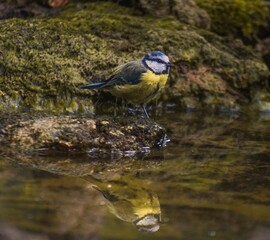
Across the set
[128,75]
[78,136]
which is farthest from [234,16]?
[78,136]

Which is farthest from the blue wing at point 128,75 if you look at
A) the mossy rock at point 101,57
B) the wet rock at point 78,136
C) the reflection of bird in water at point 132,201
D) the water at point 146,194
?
the reflection of bird in water at point 132,201

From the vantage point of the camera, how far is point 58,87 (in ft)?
23.4

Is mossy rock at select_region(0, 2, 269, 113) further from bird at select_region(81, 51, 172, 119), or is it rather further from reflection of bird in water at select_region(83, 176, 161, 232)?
reflection of bird in water at select_region(83, 176, 161, 232)

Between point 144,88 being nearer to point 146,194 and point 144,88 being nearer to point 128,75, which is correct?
point 128,75

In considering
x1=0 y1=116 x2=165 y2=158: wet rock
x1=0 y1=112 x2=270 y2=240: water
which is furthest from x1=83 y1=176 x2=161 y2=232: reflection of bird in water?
x1=0 y1=116 x2=165 y2=158: wet rock

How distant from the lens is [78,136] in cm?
564

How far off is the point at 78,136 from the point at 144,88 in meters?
0.84

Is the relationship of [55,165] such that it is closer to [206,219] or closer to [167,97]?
[206,219]

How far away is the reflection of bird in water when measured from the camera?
396 centimetres

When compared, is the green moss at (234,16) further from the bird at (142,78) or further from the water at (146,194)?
the bird at (142,78)

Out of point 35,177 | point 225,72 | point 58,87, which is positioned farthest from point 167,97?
point 35,177

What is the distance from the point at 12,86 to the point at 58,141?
1.55 meters

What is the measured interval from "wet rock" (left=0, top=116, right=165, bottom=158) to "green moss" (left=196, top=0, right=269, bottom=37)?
4.06 m

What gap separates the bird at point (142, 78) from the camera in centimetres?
603
